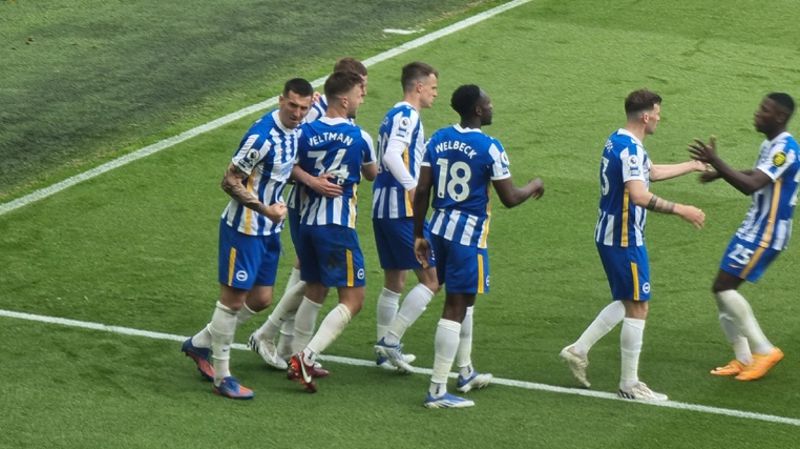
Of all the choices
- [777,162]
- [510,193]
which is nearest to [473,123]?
[510,193]

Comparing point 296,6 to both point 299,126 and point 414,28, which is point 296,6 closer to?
point 414,28

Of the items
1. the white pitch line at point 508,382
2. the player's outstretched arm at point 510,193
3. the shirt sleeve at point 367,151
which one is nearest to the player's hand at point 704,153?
the player's outstretched arm at point 510,193

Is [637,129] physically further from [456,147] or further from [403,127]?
[403,127]

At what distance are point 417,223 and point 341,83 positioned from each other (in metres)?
1.08

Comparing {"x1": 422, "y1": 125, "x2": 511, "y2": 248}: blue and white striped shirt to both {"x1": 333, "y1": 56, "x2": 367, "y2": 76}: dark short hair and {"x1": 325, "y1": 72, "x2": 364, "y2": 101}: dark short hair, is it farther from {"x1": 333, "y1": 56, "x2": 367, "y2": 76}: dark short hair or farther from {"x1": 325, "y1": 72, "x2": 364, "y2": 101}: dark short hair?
{"x1": 333, "y1": 56, "x2": 367, "y2": 76}: dark short hair

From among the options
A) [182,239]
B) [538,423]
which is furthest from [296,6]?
[538,423]

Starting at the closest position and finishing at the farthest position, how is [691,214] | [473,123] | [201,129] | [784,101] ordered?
[691,214], [473,123], [784,101], [201,129]

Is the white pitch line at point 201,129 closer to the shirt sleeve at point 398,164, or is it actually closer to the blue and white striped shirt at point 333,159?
the blue and white striped shirt at point 333,159

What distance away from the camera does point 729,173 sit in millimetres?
10539

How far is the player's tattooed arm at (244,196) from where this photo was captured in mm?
10094

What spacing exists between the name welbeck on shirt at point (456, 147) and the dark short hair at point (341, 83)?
30.8 inches

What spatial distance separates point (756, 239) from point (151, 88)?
929 centimetres

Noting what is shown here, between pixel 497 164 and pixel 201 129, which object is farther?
pixel 201 129

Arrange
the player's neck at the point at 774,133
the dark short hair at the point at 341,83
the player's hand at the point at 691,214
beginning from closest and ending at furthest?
the player's hand at the point at 691,214 < the dark short hair at the point at 341,83 < the player's neck at the point at 774,133
